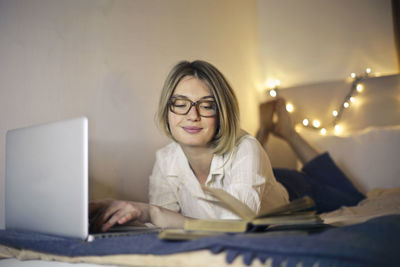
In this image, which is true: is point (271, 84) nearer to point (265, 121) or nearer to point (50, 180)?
point (265, 121)

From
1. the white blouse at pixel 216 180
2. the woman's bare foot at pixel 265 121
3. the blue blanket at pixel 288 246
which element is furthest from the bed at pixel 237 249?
the woman's bare foot at pixel 265 121

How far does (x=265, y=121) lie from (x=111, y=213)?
1.86 metres

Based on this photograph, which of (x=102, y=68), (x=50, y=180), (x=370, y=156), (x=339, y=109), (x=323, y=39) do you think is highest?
(x=323, y=39)

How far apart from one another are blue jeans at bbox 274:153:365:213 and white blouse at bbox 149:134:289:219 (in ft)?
1.35

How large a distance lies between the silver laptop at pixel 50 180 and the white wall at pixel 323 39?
208cm

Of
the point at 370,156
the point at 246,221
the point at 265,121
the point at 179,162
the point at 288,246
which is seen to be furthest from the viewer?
the point at 265,121

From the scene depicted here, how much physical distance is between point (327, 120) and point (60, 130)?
208 centimetres

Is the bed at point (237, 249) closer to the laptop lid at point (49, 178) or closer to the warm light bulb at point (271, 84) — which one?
the laptop lid at point (49, 178)

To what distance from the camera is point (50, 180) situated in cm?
86

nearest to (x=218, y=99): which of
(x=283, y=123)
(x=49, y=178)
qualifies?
(x=49, y=178)

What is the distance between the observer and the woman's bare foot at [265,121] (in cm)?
259

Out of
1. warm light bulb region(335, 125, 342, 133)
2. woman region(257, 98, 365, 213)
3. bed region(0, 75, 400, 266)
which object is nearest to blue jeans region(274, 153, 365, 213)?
woman region(257, 98, 365, 213)

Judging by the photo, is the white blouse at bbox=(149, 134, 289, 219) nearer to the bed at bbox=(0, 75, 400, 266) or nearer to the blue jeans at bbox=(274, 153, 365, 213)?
the bed at bbox=(0, 75, 400, 266)

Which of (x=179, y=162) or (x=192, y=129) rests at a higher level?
(x=192, y=129)
